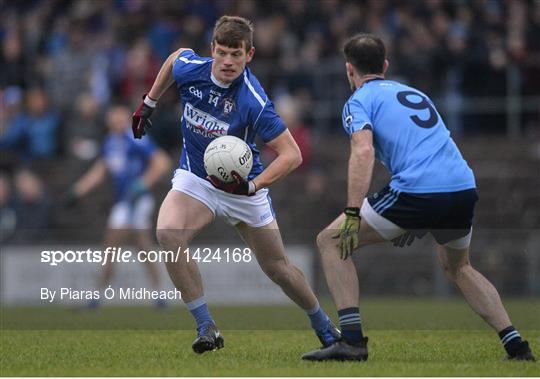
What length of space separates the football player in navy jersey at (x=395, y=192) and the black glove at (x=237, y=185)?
2.41 feet

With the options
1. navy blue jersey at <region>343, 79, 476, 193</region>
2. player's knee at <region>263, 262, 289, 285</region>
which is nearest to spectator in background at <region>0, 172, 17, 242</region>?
player's knee at <region>263, 262, 289, 285</region>

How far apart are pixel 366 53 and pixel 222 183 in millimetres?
1460

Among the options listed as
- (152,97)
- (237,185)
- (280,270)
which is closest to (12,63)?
(152,97)

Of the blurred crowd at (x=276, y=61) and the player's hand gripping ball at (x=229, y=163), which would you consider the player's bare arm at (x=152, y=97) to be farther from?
the blurred crowd at (x=276, y=61)

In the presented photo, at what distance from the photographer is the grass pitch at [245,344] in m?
8.14

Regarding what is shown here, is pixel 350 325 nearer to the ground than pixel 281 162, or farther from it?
nearer to the ground

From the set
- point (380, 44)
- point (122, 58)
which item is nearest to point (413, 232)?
point (380, 44)

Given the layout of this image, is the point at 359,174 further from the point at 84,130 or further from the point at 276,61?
the point at 84,130

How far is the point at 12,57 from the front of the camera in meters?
23.4

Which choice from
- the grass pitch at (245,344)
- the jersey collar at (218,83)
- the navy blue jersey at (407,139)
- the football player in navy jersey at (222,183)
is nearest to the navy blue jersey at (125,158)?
the grass pitch at (245,344)

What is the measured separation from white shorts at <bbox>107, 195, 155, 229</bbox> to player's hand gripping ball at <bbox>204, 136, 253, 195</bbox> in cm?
734

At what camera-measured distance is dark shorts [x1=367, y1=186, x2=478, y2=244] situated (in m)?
8.45

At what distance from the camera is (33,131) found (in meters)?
21.5

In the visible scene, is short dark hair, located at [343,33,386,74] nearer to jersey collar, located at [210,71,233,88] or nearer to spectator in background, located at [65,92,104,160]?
jersey collar, located at [210,71,233,88]
